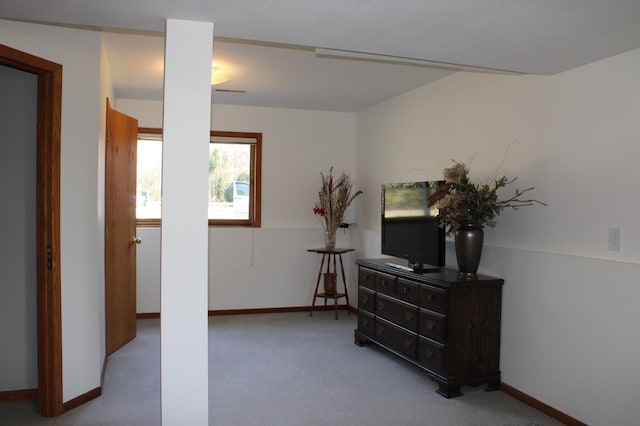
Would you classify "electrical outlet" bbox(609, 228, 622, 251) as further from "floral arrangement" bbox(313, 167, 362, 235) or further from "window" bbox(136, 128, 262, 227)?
"window" bbox(136, 128, 262, 227)

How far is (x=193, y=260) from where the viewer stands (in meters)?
2.58

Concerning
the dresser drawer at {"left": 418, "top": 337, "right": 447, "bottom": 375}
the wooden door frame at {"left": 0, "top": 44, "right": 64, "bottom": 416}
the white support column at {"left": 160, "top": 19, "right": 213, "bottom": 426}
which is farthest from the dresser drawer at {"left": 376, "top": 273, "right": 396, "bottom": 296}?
the wooden door frame at {"left": 0, "top": 44, "right": 64, "bottom": 416}

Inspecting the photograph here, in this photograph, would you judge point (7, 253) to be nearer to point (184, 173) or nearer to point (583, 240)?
point (184, 173)

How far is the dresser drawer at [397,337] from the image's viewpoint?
13.4 ft

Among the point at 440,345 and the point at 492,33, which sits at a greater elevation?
the point at 492,33

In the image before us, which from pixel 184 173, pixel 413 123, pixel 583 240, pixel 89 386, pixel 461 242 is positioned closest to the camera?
pixel 184 173

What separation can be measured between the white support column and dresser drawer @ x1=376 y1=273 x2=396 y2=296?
215 cm

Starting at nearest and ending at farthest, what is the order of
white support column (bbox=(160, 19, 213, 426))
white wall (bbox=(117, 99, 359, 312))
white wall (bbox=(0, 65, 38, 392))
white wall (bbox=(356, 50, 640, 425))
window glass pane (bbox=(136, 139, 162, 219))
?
white support column (bbox=(160, 19, 213, 426))
white wall (bbox=(356, 50, 640, 425))
white wall (bbox=(0, 65, 38, 392))
window glass pane (bbox=(136, 139, 162, 219))
white wall (bbox=(117, 99, 359, 312))

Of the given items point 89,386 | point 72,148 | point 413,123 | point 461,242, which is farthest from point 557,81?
point 89,386

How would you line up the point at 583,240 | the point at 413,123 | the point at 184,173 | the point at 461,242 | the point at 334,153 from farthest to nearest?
the point at 334,153
the point at 413,123
the point at 461,242
the point at 583,240
the point at 184,173

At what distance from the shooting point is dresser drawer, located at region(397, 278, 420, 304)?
13.3ft

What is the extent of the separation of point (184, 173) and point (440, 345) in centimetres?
224

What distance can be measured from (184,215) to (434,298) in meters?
2.05

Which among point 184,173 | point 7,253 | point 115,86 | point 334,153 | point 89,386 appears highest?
point 115,86
